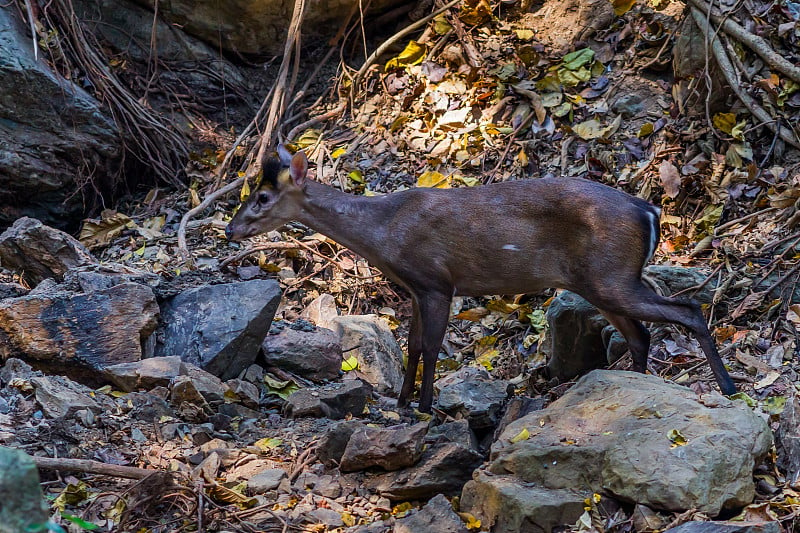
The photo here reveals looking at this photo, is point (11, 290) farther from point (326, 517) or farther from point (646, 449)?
point (646, 449)

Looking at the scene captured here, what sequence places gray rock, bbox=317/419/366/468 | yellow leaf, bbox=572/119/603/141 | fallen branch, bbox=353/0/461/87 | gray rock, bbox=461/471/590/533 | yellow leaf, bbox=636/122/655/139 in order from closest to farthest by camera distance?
gray rock, bbox=461/471/590/533
gray rock, bbox=317/419/366/468
yellow leaf, bbox=636/122/655/139
yellow leaf, bbox=572/119/603/141
fallen branch, bbox=353/0/461/87

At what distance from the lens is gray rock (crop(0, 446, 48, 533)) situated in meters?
2.14

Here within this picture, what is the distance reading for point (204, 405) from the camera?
5418 millimetres

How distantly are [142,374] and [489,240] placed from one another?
2.57 meters

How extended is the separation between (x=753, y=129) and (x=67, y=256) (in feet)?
20.4

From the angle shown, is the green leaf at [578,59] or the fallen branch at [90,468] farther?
the green leaf at [578,59]

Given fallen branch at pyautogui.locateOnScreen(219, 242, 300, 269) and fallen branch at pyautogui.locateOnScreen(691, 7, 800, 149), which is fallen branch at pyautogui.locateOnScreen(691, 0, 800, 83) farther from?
fallen branch at pyautogui.locateOnScreen(219, 242, 300, 269)

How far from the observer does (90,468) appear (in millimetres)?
4102

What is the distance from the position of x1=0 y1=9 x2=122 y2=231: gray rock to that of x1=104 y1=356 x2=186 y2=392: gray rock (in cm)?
421

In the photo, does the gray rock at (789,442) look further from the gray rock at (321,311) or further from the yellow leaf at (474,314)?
the gray rock at (321,311)

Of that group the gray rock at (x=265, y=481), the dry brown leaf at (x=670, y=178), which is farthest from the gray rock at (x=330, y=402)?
the dry brown leaf at (x=670, y=178)

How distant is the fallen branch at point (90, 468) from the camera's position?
13.4 feet

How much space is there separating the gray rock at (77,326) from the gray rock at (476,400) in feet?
7.20

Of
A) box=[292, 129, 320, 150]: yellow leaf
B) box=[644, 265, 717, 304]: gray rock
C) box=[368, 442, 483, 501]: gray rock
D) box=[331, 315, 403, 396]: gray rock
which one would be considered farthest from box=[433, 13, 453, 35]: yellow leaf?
box=[368, 442, 483, 501]: gray rock
